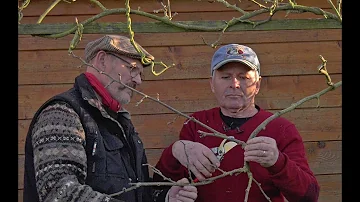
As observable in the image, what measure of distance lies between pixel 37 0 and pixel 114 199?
79.3 inches

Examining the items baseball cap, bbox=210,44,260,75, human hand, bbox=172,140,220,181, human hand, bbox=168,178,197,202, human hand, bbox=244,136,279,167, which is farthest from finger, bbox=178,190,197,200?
baseball cap, bbox=210,44,260,75

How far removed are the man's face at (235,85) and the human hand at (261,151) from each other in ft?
1.50

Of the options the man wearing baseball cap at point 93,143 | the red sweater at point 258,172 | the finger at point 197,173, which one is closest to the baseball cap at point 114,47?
the man wearing baseball cap at point 93,143

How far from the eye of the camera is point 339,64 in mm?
4695

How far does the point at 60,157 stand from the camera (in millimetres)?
2816

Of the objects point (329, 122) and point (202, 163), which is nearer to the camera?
point (202, 163)

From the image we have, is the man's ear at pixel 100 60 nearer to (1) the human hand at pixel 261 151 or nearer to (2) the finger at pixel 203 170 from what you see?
(2) the finger at pixel 203 170

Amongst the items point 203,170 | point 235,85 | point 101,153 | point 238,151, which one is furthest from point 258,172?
point 101,153

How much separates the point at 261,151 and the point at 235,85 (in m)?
0.55

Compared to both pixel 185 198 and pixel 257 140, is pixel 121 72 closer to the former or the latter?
pixel 185 198

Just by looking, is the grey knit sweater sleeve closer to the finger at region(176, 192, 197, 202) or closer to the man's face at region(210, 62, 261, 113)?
the finger at region(176, 192, 197, 202)

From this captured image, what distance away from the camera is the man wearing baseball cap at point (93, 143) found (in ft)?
9.20
